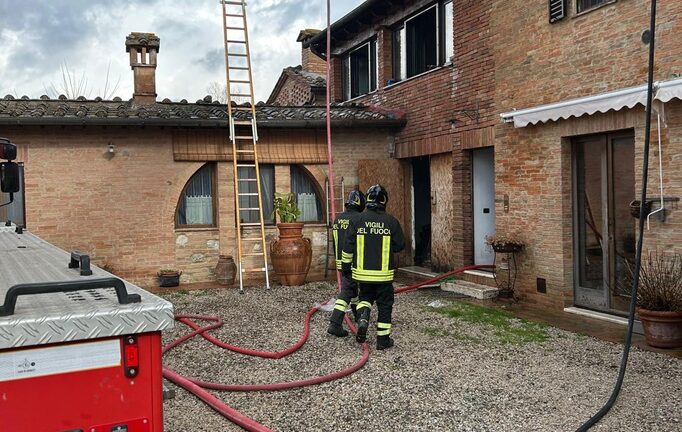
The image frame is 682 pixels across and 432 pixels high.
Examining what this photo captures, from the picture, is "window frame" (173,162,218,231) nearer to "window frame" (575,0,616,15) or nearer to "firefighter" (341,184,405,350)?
"firefighter" (341,184,405,350)

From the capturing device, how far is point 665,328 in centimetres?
634

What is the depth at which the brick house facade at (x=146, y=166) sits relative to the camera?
35.1ft

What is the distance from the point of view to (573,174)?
331 inches

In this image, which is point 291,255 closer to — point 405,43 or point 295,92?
point 405,43

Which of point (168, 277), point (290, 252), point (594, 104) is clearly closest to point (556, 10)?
point (594, 104)

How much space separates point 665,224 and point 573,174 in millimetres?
1757

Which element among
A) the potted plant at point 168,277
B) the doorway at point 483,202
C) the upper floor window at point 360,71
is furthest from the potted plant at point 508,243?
the upper floor window at point 360,71

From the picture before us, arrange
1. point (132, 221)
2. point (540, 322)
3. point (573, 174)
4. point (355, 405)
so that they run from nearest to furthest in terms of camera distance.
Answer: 1. point (355, 405)
2. point (540, 322)
3. point (573, 174)
4. point (132, 221)

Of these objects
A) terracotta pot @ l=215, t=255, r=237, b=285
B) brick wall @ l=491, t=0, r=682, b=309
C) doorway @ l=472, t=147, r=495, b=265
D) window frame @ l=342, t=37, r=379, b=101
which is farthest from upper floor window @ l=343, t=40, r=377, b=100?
terracotta pot @ l=215, t=255, r=237, b=285

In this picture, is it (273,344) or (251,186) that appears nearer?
(273,344)

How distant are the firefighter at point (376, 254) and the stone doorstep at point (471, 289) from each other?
3245 millimetres

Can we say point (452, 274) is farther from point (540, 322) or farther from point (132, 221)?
point (132, 221)

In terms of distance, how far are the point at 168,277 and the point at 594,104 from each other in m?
8.14

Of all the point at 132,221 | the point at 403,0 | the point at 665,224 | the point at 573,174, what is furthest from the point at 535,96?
the point at 132,221
